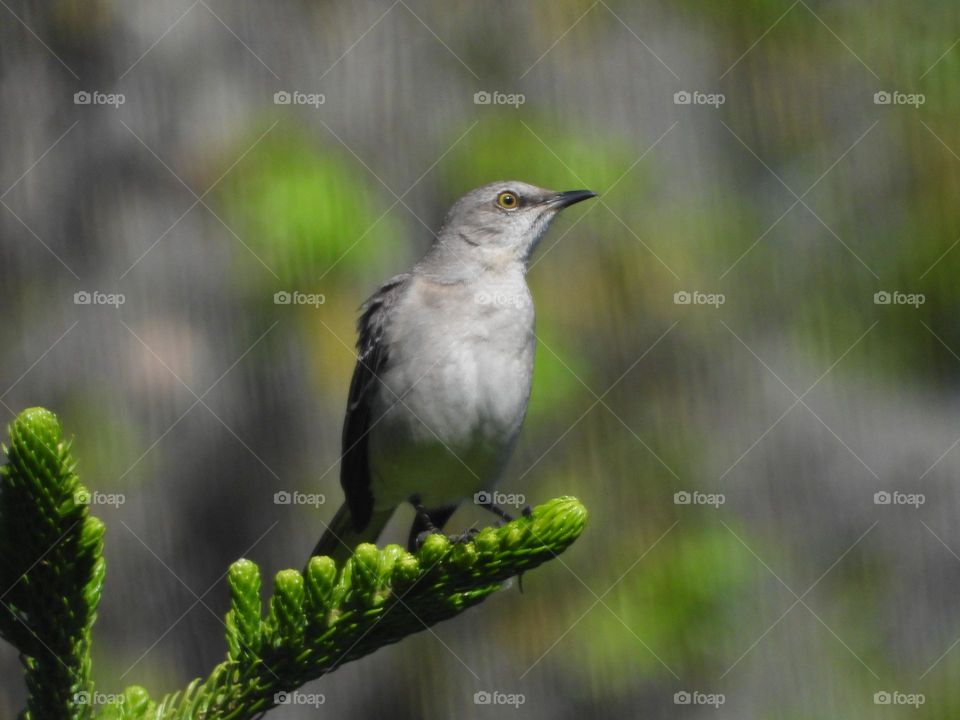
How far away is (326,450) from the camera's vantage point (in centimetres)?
651

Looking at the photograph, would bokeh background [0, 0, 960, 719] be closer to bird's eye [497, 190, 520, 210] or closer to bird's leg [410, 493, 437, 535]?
A: bird's eye [497, 190, 520, 210]

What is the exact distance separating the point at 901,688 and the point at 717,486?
5.45 ft

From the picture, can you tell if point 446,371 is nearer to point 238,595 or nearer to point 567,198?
point 567,198

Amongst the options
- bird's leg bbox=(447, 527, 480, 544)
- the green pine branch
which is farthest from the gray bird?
the green pine branch

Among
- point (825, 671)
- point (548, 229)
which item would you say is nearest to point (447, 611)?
point (548, 229)

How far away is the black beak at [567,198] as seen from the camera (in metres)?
4.88

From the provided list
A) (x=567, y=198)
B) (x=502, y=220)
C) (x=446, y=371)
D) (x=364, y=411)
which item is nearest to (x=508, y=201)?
(x=502, y=220)

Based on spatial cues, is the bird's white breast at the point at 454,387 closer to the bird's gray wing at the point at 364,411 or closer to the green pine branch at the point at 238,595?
the bird's gray wing at the point at 364,411

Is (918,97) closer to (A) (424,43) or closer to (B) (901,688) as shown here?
(A) (424,43)

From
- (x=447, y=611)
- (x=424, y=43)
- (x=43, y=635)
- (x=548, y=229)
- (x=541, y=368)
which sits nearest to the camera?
(x=43, y=635)

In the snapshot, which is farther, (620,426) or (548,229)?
(620,426)

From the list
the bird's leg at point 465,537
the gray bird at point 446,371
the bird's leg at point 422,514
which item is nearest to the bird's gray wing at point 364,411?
the gray bird at point 446,371

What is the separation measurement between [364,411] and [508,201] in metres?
1.24

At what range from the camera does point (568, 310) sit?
6664 mm
